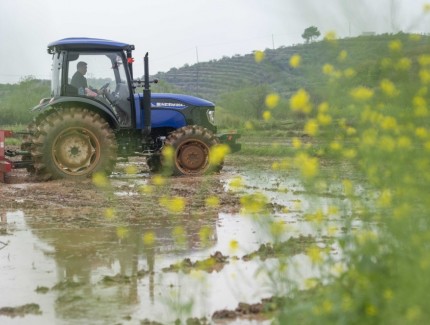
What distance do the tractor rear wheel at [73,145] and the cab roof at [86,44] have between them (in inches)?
38.9

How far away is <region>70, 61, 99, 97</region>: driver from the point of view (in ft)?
40.5

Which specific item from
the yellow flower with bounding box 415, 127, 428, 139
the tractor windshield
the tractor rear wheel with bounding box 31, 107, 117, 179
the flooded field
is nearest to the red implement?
the tractor rear wheel with bounding box 31, 107, 117, 179

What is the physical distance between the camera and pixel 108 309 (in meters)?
4.84

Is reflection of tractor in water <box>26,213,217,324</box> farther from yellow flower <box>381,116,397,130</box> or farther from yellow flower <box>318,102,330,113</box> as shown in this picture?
yellow flower <box>381,116,397,130</box>

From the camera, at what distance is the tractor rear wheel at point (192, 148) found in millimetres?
12969

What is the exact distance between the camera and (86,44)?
40.6 feet

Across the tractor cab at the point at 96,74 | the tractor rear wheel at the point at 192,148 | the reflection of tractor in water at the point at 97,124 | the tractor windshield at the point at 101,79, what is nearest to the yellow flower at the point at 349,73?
the reflection of tractor in water at the point at 97,124

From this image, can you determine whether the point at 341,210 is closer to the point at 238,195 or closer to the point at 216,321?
the point at 216,321

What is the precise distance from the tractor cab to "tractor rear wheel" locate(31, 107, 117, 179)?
0.31 m

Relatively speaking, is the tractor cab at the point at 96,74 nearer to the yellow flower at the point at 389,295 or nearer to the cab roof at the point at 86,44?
the cab roof at the point at 86,44

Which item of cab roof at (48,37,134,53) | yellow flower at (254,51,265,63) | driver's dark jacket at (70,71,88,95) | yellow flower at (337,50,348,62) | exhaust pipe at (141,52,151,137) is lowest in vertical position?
yellow flower at (337,50,348,62)

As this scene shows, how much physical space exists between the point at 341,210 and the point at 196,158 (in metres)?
9.36

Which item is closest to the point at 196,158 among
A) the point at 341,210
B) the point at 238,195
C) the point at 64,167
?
the point at 64,167

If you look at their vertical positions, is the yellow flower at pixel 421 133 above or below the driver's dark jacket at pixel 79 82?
below
